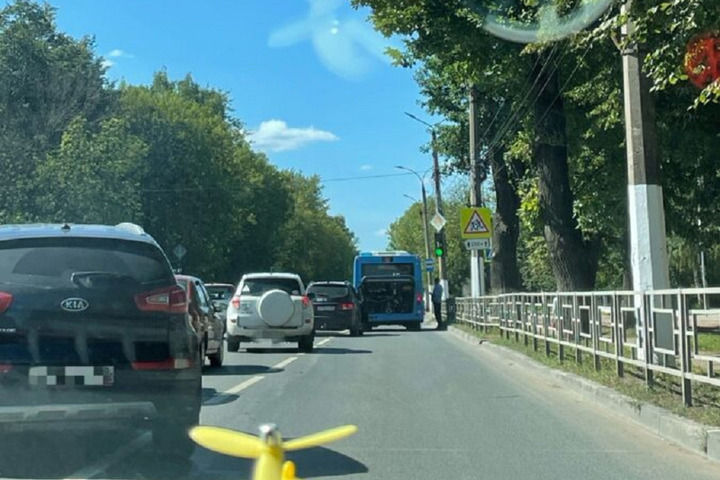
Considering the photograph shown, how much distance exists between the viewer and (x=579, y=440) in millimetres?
8438

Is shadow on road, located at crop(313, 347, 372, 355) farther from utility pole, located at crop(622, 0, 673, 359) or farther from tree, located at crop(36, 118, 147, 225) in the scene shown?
tree, located at crop(36, 118, 147, 225)

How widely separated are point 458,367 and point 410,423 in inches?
277

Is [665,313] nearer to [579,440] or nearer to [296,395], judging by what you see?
[579,440]

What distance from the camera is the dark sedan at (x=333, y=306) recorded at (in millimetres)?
28516

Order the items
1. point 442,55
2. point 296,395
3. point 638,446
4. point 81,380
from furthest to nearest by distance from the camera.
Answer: point 442,55 → point 296,395 → point 638,446 → point 81,380

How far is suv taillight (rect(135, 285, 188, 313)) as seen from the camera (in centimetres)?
698

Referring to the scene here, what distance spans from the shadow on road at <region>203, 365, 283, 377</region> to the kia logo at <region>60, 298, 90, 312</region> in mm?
8438

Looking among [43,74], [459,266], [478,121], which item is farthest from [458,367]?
[459,266]

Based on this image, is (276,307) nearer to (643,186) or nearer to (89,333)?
(643,186)

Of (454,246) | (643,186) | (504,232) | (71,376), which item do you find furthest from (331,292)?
(454,246)

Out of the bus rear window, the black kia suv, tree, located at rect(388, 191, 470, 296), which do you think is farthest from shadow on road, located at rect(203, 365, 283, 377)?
tree, located at rect(388, 191, 470, 296)

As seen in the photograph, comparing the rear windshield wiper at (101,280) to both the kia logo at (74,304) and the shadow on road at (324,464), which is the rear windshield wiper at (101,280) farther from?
the shadow on road at (324,464)

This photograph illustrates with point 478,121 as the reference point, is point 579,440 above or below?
below

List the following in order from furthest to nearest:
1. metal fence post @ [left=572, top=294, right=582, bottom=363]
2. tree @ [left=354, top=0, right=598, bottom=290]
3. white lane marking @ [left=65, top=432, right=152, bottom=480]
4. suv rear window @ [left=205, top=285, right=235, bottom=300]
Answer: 1. suv rear window @ [left=205, top=285, right=235, bottom=300]
2. tree @ [left=354, top=0, right=598, bottom=290]
3. metal fence post @ [left=572, top=294, right=582, bottom=363]
4. white lane marking @ [left=65, top=432, right=152, bottom=480]
